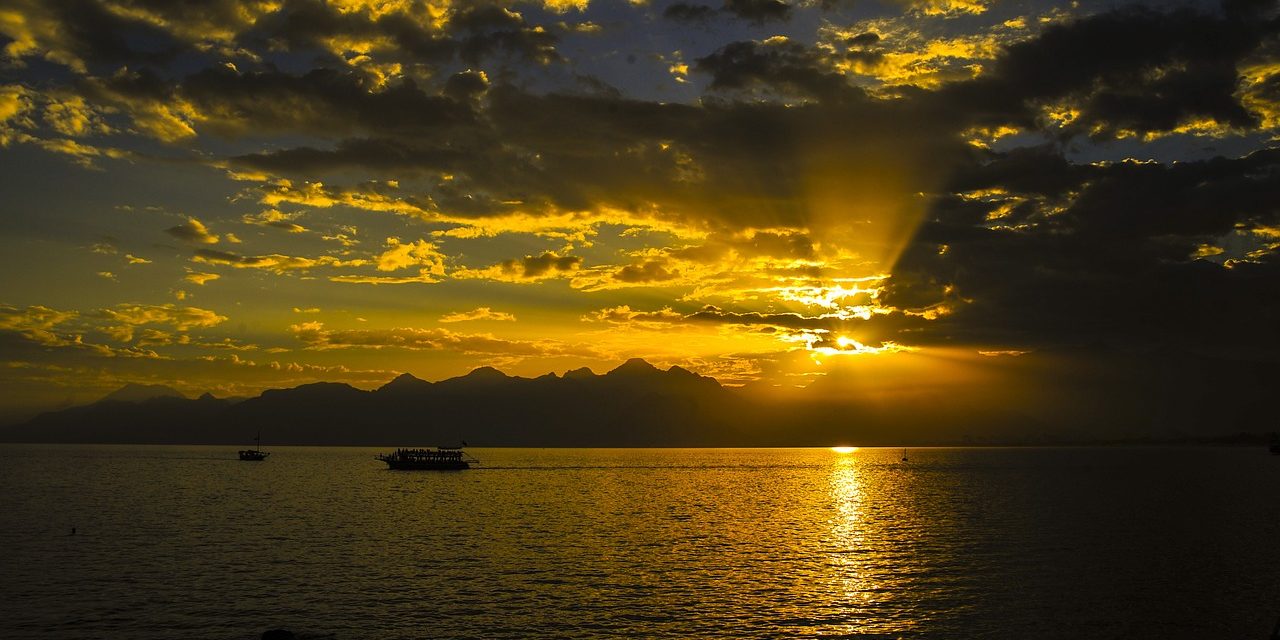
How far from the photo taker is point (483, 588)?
2378 inches

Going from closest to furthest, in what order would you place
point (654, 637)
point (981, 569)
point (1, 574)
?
point (654, 637)
point (1, 574)
point (981, 569)

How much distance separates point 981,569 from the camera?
68.9m

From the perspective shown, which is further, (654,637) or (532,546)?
(532,546)

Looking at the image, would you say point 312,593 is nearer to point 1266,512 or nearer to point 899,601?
point 899,601

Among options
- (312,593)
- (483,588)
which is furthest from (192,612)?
(483,588)

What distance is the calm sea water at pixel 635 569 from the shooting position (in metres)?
50.1

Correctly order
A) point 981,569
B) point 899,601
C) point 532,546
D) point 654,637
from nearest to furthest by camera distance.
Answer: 1. point 654,637
2. point 899,601
3. point 981,569
4. point 532,546

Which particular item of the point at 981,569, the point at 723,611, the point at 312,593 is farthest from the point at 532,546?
the point at 981,569

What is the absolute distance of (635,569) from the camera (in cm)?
6912

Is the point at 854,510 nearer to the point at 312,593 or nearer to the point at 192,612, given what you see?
the point at 312,593

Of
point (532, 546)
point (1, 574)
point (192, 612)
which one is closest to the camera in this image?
point (192, 612)

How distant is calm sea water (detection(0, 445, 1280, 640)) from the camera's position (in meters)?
50.1

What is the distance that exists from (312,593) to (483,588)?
450 inches

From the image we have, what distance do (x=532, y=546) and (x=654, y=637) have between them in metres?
37.1
